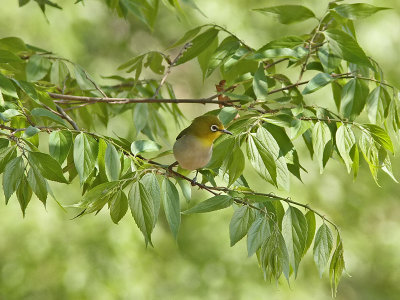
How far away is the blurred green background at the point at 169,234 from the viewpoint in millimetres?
4914

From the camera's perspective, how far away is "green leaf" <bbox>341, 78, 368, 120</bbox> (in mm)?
1935

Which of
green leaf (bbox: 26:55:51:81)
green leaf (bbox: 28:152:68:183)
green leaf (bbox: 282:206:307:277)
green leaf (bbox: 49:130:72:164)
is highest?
green leaf (bbox: 28:152:68:183)

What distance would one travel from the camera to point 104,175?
5.77 ft

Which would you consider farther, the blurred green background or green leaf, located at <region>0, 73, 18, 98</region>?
the blurred green background

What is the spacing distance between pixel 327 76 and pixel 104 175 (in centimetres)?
74

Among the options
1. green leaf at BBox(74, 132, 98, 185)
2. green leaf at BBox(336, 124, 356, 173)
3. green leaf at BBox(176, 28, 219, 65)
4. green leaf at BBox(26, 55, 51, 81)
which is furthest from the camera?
green leaf at BBox(26, 55, 51, 81)

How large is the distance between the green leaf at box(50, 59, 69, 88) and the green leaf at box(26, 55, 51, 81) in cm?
10

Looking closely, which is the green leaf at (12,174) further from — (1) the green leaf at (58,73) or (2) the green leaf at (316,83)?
(1) the green leaf at (58,73)

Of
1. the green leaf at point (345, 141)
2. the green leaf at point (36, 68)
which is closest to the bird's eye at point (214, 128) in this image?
the green leaf at point (345, 141)

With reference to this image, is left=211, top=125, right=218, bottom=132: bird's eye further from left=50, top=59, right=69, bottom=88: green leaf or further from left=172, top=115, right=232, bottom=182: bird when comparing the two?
left=50, top=59, right=69, bottom=88: green leaf

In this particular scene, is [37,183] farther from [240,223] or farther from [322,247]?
[322,247]

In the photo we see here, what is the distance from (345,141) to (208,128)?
0.45 metres

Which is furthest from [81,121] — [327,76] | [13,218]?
[13,218]

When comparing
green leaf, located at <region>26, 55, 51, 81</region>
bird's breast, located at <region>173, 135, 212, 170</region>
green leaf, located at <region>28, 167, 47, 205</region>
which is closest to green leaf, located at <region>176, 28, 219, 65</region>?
bird's breast, located at <region>173, 135, 212, 170</region>
